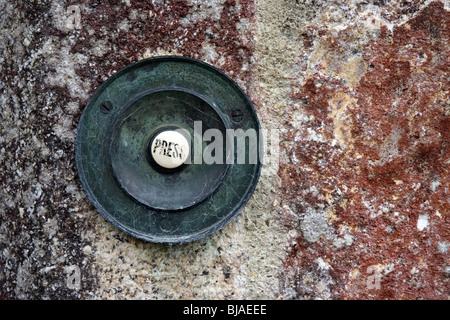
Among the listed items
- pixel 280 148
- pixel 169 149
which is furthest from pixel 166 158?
pixel 280 148

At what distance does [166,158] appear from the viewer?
2.92 ft

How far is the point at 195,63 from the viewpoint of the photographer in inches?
36.0

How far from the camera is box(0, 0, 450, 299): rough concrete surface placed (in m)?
0.94

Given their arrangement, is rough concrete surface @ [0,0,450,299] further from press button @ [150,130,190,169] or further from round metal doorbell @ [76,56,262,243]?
press button @ [150,130,190,169]

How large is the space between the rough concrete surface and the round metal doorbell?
0.18ft

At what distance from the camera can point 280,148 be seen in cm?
97

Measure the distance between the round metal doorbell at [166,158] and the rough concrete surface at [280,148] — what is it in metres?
0.05

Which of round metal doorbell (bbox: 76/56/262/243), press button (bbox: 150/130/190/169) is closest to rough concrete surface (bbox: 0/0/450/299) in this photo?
round metal doorbell (bbox: 76/56/262/243)

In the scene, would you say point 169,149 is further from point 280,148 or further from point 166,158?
point 280,148

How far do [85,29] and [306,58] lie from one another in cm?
49

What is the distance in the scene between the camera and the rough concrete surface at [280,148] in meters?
0.94

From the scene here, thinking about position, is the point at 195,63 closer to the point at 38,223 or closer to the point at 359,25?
the point at 359,25

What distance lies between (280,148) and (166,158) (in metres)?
0.26
